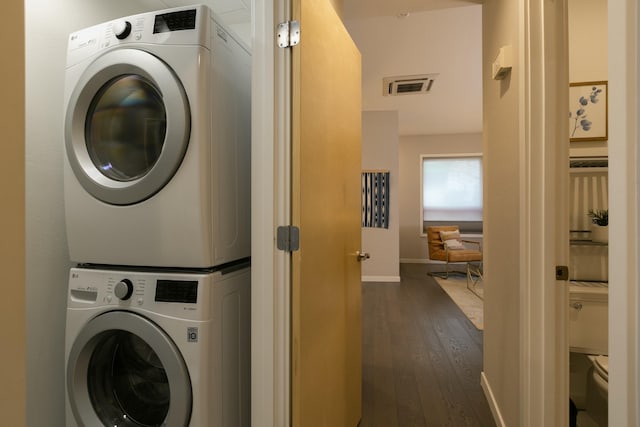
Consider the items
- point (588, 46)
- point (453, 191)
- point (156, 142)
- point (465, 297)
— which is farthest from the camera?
point (453, 191)

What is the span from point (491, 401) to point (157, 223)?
206 centimetres

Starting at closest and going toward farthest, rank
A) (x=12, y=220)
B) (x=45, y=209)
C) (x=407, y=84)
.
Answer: (x=12, y=220)
(x=45, y=209)
(x=407, y=84)

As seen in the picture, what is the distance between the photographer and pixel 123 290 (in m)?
1.09

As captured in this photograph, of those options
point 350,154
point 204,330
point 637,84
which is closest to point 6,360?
point 204,330

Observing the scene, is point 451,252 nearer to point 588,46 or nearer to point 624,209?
point 588,46

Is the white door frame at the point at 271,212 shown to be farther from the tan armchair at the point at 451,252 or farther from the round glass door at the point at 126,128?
the tan armchair at the point at 451,252

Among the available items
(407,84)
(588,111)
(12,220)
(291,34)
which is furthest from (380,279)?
(12,220)

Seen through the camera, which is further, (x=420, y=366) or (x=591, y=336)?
(x=420, y=366)

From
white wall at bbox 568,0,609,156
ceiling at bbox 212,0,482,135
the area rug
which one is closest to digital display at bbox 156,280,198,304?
ceiling at bbox 212,0,482,135

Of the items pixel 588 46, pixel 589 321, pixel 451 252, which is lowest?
pixel 451 252

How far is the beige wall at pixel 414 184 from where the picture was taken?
666 cm

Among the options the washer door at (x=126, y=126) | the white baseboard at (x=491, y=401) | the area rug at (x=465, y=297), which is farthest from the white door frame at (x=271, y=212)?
the area rug at (x=465, y=297)

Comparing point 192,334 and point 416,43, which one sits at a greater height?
point 416,43

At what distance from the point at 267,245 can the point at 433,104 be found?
4.55 metres
